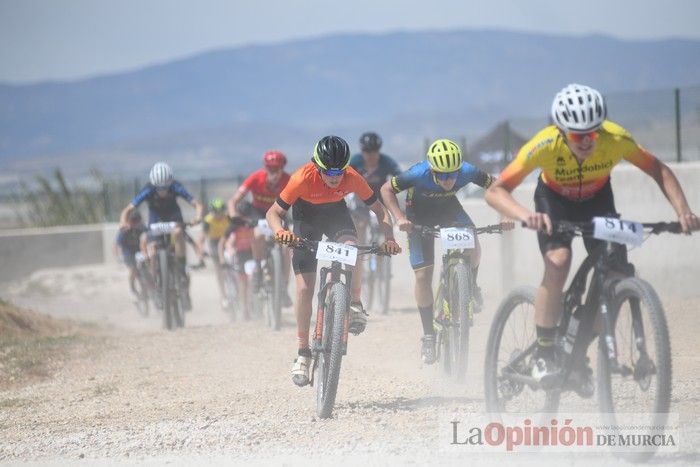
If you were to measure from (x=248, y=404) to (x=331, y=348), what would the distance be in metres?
1.11

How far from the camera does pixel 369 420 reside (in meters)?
8.33

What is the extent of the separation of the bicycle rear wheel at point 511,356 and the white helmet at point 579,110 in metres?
1.17

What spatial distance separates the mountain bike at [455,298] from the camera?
9828 mm

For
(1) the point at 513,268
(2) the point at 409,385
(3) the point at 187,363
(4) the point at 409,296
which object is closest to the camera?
(2) the point at 409,385

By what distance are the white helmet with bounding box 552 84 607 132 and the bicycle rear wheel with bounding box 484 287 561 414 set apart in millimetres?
1172

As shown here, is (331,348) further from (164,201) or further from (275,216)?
(164,201)

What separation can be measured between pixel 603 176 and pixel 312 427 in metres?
2.71

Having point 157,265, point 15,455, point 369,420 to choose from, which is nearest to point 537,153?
point 369,420

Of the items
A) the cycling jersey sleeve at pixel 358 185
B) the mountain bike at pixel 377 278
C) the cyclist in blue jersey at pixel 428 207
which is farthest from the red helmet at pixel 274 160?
the cycling jersey sleeve at pixel 358 185

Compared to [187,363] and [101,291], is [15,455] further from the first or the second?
[101,291]

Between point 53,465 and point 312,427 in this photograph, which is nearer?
point 53,465

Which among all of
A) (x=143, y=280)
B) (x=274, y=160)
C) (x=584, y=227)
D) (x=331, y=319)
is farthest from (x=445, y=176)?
(x=143, y=280)

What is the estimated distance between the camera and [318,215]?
9680mm

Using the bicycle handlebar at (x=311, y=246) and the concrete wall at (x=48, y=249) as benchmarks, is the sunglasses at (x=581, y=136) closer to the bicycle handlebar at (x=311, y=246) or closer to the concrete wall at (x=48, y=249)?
the bicycle handlebar at (x=311, y=246)
